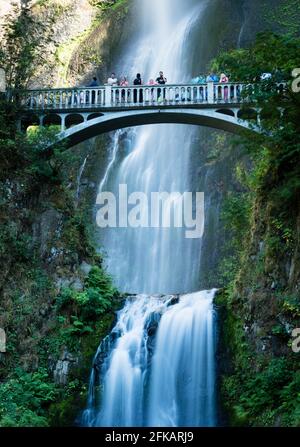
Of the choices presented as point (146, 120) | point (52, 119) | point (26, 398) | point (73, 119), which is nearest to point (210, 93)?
point (146, 120)

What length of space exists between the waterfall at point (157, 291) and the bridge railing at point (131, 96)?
22.3ft

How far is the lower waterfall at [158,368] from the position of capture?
15.2 m

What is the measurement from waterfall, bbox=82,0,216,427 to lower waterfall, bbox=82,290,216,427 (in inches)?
1.0

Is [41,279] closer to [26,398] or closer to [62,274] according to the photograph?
[62,274]

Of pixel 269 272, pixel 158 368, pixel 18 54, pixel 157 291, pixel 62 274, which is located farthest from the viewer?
pixel 157 291

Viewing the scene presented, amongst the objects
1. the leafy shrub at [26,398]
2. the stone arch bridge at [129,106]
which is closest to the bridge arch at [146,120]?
the stone arch bridge at [129,106]

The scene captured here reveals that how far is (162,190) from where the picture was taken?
29.9 meters

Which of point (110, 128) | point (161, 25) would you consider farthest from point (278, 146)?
point (161, 25)

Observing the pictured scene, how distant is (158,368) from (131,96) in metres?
9.89

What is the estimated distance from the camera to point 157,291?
27.8 m

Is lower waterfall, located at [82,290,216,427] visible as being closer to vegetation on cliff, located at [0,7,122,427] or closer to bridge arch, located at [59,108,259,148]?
vegetation on cliff, located at [0,7,122,427]

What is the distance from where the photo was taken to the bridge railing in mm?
20688

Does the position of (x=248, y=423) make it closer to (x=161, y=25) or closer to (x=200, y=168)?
(x=200, y=168)
